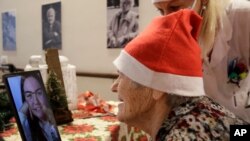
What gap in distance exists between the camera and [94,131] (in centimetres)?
128

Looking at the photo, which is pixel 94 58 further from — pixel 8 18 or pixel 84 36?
pixel 8 18

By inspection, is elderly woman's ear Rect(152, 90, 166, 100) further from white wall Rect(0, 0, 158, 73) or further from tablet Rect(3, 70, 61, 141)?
white wall Rect(0, 0, 158, 73)

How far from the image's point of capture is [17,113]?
0.86 m

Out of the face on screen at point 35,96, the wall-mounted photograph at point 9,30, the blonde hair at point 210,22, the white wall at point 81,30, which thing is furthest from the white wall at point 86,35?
the face on screen at point 35,96

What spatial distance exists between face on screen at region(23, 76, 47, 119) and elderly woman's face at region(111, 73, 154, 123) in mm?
276

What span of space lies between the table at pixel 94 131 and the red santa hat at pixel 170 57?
0.38 metres

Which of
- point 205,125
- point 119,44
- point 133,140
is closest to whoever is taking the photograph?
point 205,125

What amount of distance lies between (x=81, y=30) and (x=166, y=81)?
7.70ft

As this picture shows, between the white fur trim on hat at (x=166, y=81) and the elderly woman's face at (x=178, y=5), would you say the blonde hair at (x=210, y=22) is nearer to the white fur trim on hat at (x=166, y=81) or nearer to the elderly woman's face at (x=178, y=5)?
the elderly woman's face at (x=178, y=5)

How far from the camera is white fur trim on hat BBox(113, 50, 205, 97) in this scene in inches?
29.2

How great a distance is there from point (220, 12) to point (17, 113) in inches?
32.6

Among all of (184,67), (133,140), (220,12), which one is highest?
(220,12)

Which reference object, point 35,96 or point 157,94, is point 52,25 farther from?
point 157,94

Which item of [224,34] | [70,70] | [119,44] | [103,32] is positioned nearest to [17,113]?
[70,70]
